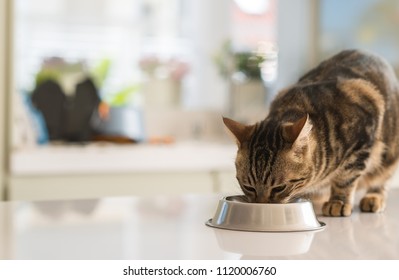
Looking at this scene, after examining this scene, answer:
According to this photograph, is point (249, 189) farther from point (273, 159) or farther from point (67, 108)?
point (67, 108)

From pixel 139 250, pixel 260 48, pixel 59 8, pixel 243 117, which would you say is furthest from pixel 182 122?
pixel 139 250

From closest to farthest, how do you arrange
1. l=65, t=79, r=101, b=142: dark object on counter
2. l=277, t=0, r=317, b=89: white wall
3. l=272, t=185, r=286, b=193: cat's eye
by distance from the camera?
l=272, t=185, r=286, b=193: cat's eye, l=65, t=79, r=101, b=142: dark object on counter, l=277, t=0, r=317, b=89: white wall

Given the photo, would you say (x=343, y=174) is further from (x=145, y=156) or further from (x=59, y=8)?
(x=59, y=8)

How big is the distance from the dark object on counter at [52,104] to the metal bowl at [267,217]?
7.76 feet

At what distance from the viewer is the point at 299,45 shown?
4.18 meters

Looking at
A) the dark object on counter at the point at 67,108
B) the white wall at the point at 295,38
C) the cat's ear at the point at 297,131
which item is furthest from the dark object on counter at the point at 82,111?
the cat's ear at the point at 297,131

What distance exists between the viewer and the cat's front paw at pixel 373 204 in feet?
4.42

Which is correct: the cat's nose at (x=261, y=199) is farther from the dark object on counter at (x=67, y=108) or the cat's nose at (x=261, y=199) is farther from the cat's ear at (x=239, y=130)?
the dark object on counter at (x=67, y=108)

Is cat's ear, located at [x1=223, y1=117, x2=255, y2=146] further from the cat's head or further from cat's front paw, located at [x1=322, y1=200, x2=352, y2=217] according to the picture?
cat's front paw, located at [x1=322, y1=200, x2=352, y2=217]

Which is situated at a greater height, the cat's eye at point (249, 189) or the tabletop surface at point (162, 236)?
the cat's eye at point (249, 189)

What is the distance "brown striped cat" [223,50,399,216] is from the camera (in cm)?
114

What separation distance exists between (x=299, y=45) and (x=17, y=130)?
2039mm

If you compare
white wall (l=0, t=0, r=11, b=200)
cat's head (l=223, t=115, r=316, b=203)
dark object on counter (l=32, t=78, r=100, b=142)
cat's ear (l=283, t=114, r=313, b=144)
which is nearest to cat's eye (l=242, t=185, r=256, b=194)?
cat's head (l=223, t=115, r=316, b=203)
